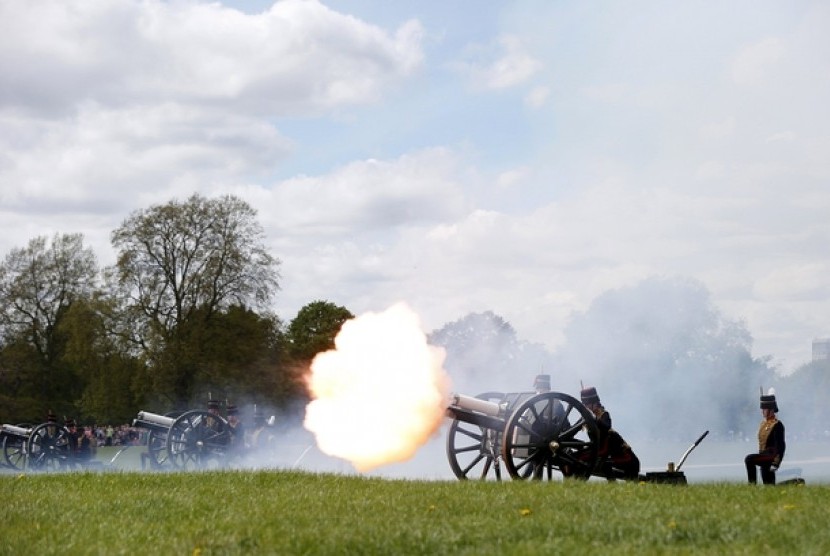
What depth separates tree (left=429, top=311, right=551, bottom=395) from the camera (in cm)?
2825

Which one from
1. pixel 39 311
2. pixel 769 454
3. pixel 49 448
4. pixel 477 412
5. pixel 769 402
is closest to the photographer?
pixel 769 454

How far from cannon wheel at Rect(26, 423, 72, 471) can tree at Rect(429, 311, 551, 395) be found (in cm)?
1262

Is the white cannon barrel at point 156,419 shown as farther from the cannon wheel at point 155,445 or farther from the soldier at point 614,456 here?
the soldier at point 614,456

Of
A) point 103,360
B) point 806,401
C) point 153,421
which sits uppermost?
point 103,360

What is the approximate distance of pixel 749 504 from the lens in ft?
38.3

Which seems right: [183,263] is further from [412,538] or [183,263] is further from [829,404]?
[412,538]

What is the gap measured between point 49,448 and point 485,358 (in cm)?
1411

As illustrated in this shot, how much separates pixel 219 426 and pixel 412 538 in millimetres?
18652

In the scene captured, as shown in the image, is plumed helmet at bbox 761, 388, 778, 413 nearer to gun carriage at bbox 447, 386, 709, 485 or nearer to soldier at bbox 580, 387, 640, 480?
gun carriage at bbox 447, 386, 709, 485

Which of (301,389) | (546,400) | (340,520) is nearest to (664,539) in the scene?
(340,520)

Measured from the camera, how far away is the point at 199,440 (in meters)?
27.6

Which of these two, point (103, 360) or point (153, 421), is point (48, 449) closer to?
point (153, 421)

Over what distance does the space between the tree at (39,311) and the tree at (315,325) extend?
12.6 m

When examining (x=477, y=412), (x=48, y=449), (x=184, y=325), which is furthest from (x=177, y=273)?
(x=477, y=412)
